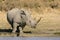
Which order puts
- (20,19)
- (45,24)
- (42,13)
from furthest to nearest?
(42,13) → (45,24) → (20,19)

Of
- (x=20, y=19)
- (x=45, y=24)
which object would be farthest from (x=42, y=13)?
(x=20, y=19)

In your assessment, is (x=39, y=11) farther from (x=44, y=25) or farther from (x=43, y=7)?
(x=44, y=25)

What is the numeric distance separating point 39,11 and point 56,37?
200 inches

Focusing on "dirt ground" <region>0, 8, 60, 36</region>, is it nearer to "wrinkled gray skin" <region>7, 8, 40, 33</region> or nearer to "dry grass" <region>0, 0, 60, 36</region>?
"dry grass" <region>0, 0, 60, 36</region>

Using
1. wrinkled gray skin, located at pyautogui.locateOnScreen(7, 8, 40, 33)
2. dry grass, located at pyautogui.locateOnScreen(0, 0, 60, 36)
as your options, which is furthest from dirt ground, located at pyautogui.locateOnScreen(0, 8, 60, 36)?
wrinkled gray skin, located at pyautogui.locateOnScreen(7, 8, 40, 33)

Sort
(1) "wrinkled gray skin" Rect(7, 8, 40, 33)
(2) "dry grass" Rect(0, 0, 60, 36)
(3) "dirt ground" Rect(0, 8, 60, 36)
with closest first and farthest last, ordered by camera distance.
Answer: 1. (1) "wrinkled gray skin" Rect(7, 8, 40, 33)
2. (3) "dirt ground" Rect(0, 8, 60, 36)
3. (2) "dry grass" Rect(0, 0, 60, 36)

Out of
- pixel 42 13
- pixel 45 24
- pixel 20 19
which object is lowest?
pixel 45 24

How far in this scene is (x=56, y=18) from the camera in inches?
639

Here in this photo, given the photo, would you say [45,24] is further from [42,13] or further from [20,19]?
[20,19]

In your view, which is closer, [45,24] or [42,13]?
[45,24]

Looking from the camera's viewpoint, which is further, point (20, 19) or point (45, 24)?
point (45, 24)

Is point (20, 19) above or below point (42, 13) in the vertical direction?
above

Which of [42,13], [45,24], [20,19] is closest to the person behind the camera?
A: [20,19]

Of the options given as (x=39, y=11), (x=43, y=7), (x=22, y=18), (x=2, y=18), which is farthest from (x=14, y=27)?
(x=43, y=7)
